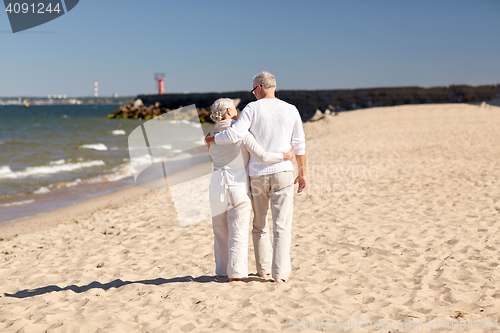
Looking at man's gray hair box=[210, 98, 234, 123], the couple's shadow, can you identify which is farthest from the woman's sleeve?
the couple's shadow

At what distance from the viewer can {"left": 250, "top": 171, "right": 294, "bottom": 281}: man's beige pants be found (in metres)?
3.40

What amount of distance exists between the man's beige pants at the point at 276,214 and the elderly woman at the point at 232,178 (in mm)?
97

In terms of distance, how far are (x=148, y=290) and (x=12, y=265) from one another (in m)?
2.39

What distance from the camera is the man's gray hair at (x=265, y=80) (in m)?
3.37

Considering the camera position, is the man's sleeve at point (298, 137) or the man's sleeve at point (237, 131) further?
the man's sleeve at point (298, 137)

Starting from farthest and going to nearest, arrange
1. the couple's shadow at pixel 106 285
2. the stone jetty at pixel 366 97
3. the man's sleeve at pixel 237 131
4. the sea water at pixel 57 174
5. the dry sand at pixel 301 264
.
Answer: the stone jetty at pixel 366 97
the sea water at pixel 57 174
the couple's shadow at pixel 106 285
the man's sleeve at pixel 237 131
the dry sand at pixel 301 264

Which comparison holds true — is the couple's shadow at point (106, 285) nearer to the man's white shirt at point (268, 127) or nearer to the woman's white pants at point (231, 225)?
the woman's white pants at point (231, 225)

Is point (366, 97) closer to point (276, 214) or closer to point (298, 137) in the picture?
point (298, 137)

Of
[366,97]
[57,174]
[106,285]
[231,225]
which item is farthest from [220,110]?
[366,97]

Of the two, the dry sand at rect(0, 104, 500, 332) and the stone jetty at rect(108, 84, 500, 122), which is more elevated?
the stone jetty at rect(108, 84, 500, 122)

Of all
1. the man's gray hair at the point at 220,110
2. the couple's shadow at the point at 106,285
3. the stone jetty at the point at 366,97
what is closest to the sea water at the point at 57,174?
the man's gray hair at the point at 220,110

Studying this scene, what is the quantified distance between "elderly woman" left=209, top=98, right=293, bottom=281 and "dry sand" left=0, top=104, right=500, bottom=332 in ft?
1.63

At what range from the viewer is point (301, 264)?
170 inches

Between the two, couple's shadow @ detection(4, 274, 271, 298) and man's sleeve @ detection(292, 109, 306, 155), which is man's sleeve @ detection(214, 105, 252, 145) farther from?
couple's shadow @ detection(4, 274, 271, 298)
